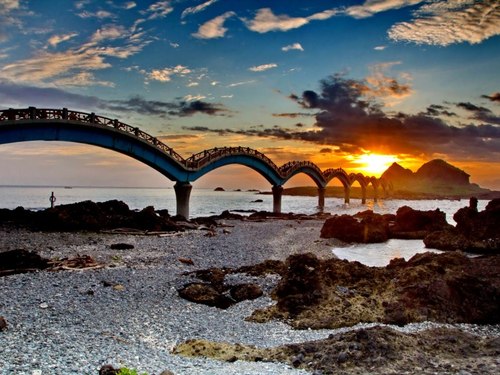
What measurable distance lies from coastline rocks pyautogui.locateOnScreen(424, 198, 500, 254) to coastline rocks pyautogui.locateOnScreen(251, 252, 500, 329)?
15.9 metres

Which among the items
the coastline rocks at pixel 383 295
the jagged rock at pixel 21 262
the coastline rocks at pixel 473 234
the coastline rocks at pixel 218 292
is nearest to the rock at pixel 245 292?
the coastline rocks at pixel 218 292

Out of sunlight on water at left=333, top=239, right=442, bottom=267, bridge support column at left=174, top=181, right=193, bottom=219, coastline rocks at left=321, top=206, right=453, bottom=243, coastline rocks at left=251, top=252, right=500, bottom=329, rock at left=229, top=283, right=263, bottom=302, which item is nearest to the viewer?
coastline rocks at left=251, top=252, right=500, bottom=329

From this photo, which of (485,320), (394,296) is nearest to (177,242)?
(394,296)

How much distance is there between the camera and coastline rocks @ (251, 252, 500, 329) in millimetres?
13134

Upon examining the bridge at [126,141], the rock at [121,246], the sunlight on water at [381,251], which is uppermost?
the bridge at [126,141]

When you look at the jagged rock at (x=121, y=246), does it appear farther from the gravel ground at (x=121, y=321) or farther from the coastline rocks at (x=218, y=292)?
the coastline rocks at (x=218, y=292)

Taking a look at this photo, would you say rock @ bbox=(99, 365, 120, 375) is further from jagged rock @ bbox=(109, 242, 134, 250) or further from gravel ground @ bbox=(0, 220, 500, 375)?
jagged rock @ bbox=(109, 242, 134, 250)

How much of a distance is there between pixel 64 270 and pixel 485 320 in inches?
630

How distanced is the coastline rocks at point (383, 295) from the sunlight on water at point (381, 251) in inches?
392

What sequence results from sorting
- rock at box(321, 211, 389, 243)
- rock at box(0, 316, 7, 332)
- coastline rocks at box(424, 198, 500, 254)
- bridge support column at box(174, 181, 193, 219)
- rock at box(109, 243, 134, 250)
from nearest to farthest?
rock at box(0, 316, 7, 332)
rock at box(109, 243, 134, 250)
coastline rocks at box(424, 198, 500, 254)
rock at box(321, 211, 389, 243)
bridge support column at box(174, 181, 193, 219)

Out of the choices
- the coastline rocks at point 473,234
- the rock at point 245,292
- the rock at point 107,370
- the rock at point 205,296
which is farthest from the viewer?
the coastline rocks at point 473,234

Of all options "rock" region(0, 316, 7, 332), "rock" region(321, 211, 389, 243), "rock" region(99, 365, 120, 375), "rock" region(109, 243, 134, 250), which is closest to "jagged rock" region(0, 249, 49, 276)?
"rock" region(109, 243, 134, 250)

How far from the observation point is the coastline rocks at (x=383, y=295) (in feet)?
43.1

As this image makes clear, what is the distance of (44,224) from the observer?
101 ft
